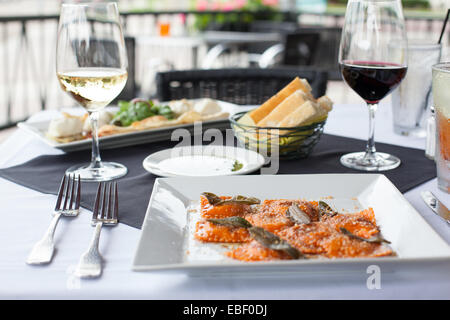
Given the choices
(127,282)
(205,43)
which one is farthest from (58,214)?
(205,43)

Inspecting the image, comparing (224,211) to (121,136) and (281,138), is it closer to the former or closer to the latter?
(281,138)

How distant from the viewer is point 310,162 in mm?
1200

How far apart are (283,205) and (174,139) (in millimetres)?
628

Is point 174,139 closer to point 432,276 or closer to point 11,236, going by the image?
point 11,236

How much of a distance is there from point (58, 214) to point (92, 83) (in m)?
0.33

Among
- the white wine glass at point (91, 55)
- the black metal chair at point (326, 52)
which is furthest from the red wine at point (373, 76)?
the black metal chair at point (326, 52)

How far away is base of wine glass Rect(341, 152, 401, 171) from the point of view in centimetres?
114

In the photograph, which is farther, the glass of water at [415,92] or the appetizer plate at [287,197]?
the glass of water at [415,92]

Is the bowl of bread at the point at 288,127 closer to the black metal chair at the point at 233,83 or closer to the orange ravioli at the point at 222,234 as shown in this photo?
the orange ravioli at the point at 222,234

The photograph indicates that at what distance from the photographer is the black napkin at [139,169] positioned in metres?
0.97

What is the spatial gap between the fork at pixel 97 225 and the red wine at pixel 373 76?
59 centimetres

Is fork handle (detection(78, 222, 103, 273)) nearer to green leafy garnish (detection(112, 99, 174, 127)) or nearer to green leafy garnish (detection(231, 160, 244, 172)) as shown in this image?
green leafy garnish (detection(231, 160, 244, 172))

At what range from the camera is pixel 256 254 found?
653 mm

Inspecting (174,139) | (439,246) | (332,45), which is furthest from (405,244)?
(332,45)
